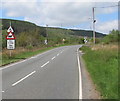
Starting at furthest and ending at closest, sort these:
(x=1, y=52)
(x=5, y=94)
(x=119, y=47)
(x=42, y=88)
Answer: (x=1, y=52) → (x=119, y=47) → (x=42, y=88) → (x=5, y=94)

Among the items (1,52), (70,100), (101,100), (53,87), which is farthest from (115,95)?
(1,52)

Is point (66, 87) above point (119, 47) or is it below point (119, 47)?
below

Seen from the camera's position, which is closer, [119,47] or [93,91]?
[93,91]

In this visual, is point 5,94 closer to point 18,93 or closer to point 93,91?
point 18,93

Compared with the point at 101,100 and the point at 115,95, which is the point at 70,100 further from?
the point at 115,95

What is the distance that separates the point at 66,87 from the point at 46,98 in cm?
212

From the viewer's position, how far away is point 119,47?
1448 cm

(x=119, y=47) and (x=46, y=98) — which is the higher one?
(x=119, y=47)

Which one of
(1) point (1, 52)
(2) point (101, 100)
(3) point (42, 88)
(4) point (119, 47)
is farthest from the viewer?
(1) point (1, 52)

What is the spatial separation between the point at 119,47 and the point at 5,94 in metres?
8.00

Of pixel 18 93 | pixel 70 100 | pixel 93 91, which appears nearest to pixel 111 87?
pixel 93 91

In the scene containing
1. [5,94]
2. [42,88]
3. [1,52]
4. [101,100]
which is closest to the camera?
[101,100]

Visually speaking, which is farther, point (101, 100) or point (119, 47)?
point (119, 47)

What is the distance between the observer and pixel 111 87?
8914mm
